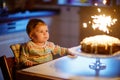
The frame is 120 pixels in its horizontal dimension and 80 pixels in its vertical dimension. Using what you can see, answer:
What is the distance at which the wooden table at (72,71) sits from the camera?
5.57ft

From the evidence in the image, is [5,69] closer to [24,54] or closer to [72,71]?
[24,54]

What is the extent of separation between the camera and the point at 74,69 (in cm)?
185

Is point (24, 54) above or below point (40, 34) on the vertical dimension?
below

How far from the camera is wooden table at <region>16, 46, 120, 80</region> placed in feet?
5.57

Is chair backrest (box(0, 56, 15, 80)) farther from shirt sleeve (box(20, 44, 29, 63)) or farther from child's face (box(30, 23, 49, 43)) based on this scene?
child's face (box(30, 23, 49, 43))

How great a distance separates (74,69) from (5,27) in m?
1.62

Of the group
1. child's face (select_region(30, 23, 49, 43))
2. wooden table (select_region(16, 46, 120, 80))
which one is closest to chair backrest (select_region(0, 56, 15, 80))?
wooden table (select_region(16, 46, 120, 80))

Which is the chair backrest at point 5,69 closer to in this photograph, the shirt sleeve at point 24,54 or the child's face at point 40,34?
the shirt sleeve at point 24,54

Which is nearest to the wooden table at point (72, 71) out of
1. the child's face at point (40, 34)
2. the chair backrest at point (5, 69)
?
the chair backrest at point (5, 69)

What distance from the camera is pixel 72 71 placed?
71.1 inches

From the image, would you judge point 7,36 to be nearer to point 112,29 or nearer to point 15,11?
point 15,11

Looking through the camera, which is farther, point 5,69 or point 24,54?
point 24,54

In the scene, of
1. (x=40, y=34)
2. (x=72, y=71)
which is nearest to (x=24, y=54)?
(x=40, y=34)

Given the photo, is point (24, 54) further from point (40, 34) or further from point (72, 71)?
point (72, 71)
